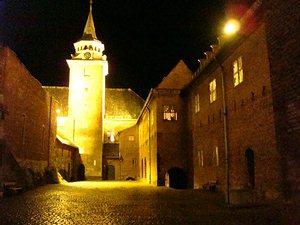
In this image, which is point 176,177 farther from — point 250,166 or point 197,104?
point 250,166

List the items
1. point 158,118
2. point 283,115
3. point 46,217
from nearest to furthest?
point 283,115 → point 46,217 → point 158,118

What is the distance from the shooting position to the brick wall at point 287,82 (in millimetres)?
5125

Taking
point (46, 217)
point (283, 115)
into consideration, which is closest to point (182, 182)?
point (46, 217)

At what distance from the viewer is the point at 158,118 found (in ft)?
98.7

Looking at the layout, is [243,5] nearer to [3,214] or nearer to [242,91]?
[242,91]

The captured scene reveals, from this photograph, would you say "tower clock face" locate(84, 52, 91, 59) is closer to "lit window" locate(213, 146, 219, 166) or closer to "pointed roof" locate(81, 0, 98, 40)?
"pointed roof" locate(81, 0, 98, 40)

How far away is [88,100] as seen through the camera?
48625 mm

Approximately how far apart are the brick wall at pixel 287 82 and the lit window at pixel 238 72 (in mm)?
11467

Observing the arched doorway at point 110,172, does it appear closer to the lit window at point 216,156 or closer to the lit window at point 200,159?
the lit window at point 200,159

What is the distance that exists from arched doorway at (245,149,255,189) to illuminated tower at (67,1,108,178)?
32.0 metres

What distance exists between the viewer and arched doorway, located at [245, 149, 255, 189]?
52.1 ft

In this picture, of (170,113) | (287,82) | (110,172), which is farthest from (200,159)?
(110,172)

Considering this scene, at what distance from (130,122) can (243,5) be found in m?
39.6

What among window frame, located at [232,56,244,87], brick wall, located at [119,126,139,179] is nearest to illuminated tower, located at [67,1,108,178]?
brick wall, located at [119,126,139,179]
